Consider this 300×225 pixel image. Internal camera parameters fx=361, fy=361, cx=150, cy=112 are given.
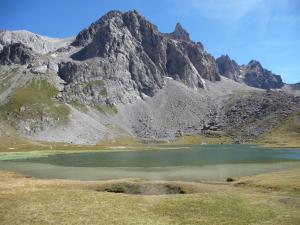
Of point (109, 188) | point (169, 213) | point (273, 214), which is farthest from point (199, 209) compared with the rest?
point (109, 188)

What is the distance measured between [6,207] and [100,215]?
11128mm

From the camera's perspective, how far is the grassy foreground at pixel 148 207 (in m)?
34.6

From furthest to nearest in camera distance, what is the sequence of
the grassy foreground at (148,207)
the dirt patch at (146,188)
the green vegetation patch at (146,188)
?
1. the green vegetation patch at (146,188)
2. the dirt patch at (146,188)
3. the grassy foreground at (148,207)

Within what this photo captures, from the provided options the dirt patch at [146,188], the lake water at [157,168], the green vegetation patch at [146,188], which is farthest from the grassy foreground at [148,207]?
the lake water at [157,168]

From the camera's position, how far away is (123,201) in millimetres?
42719

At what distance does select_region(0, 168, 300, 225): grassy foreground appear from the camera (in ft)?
113

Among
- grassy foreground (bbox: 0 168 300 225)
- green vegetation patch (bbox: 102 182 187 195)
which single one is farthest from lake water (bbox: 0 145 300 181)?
grassy foreground (bbox: 0 168 300 225)

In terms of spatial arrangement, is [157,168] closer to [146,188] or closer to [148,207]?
[146,188]

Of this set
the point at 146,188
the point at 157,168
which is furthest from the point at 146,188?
the point at 157,168

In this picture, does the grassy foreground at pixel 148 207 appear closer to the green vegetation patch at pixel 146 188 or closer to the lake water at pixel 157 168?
the green vegetation patch at pixel 146 188

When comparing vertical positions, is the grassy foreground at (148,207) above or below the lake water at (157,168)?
above

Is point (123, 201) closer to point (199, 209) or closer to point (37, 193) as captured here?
point (199, 209)

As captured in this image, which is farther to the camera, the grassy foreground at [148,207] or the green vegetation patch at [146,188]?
the green vegetation patch at [146,188]

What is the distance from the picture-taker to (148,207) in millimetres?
39844
